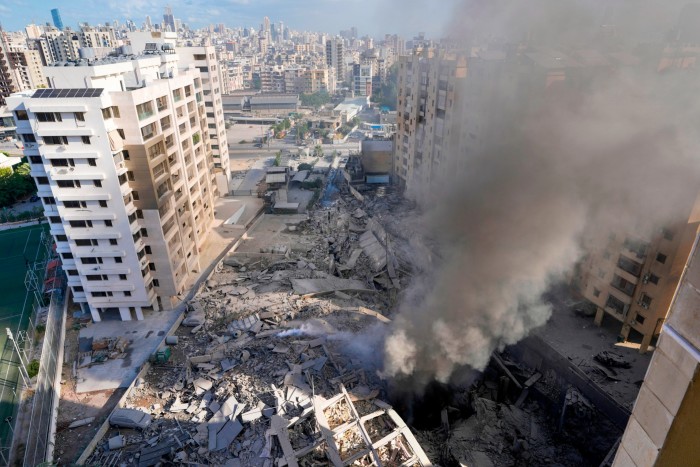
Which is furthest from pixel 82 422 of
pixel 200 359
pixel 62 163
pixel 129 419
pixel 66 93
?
pixel 66 93

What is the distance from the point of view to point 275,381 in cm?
1288

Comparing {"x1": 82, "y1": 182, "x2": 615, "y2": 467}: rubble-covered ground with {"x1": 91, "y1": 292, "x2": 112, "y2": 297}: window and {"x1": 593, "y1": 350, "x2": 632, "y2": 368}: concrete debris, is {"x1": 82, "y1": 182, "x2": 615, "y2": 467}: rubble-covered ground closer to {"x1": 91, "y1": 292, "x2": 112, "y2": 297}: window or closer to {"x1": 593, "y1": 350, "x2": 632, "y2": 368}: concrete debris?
{"x1": 593, "y1": 350, "x2": 632, "y2": 368}: concrete debris

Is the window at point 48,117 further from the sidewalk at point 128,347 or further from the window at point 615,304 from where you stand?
the window at point 615,304

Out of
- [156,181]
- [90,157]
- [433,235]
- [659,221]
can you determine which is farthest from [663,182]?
[90,157]

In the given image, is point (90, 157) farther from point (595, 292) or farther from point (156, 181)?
point (595, 292)

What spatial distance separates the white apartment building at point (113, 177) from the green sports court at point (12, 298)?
3.25m

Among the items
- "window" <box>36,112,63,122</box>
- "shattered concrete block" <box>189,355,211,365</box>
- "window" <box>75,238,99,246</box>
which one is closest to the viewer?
"window" <box>36,112,63,122</box>

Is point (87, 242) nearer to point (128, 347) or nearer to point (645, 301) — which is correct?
point (128, 347)

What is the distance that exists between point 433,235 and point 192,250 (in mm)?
12596

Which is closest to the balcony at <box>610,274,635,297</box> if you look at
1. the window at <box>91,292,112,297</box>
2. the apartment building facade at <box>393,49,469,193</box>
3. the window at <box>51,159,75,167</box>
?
the apartment building facade at <box>393,49,469,193</box>

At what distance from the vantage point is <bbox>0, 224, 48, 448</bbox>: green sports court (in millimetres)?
14761

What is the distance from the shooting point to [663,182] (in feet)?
41.3

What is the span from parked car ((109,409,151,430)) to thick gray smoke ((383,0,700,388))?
741 centimetres

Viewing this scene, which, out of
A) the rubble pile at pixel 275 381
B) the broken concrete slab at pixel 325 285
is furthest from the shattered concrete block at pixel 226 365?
the broken concrete slab at pixel 325 285
